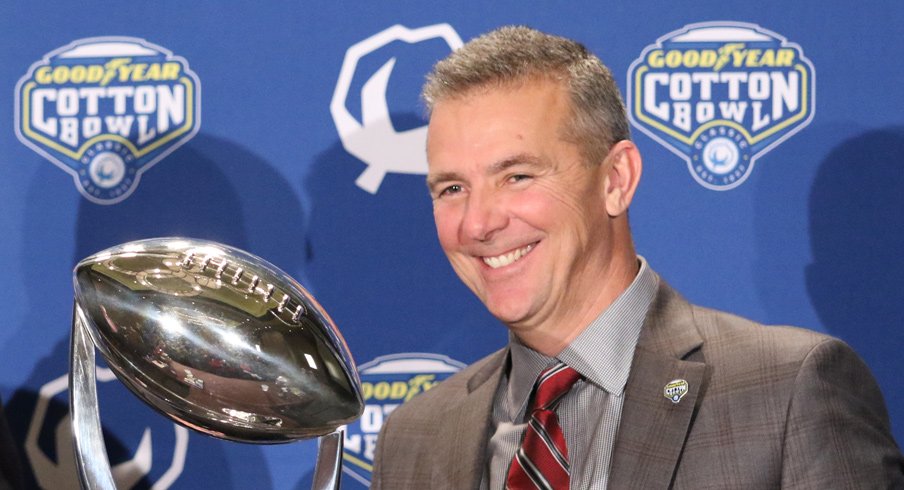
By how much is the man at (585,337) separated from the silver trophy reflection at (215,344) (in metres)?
0.71

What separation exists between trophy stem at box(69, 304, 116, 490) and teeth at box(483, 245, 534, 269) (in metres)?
0.78

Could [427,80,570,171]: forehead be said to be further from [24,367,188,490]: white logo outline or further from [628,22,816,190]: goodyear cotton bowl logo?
[24,367,188,490]: white logo outline

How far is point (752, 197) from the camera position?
7.53ft

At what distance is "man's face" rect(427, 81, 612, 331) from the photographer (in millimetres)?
1693

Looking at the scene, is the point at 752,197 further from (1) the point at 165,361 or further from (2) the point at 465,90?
(1) the point at 165,361

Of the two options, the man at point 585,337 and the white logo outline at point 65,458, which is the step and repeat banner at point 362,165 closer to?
the white logo outline at point 65,458

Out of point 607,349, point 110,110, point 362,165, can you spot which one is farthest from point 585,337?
point 110,110

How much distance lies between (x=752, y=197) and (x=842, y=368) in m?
0.77

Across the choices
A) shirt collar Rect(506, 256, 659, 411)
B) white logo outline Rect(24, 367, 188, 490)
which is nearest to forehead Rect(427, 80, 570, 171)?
shirt collar Rect(506, 256, 659, 411)

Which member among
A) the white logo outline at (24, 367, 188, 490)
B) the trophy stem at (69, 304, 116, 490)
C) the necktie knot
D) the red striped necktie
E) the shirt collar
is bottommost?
the white logo outline at (24, 367, 188, 490)

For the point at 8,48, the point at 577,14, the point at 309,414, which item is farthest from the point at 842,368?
the point at 8,48

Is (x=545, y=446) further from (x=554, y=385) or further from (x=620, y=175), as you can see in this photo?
(x=620, y=175)

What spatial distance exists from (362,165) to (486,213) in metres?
0.72

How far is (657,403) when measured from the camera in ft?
5.37
